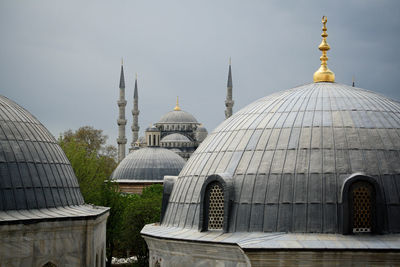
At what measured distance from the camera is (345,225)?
1568 centimetres

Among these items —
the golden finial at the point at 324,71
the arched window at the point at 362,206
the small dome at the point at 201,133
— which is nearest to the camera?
the arched window at the point at 362,206

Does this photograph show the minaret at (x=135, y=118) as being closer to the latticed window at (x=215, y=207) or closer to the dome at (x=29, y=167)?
the dome at (x=29, y=167)

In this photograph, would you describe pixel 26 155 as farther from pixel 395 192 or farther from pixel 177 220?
pixel 395 192

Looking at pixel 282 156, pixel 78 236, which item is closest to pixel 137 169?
pixel 78 236

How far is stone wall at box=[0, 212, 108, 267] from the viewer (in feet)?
61.9

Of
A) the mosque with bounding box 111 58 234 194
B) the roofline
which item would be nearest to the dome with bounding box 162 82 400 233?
the roofline

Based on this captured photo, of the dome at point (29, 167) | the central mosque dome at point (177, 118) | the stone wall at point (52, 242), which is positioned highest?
the central mosque dome at point (177, 118)

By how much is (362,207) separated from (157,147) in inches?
2321

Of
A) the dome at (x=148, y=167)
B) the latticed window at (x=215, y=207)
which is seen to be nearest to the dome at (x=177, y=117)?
the dome at (x=148, y=167)

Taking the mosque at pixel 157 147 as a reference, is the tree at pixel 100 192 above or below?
below

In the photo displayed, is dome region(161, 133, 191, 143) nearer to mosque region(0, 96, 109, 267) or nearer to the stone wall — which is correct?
mosque region(0, 96, 109, 267)

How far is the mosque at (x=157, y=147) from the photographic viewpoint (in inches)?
2660

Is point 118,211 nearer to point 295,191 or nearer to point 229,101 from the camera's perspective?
point 295,191

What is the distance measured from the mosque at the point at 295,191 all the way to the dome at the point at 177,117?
9460 centimetres
